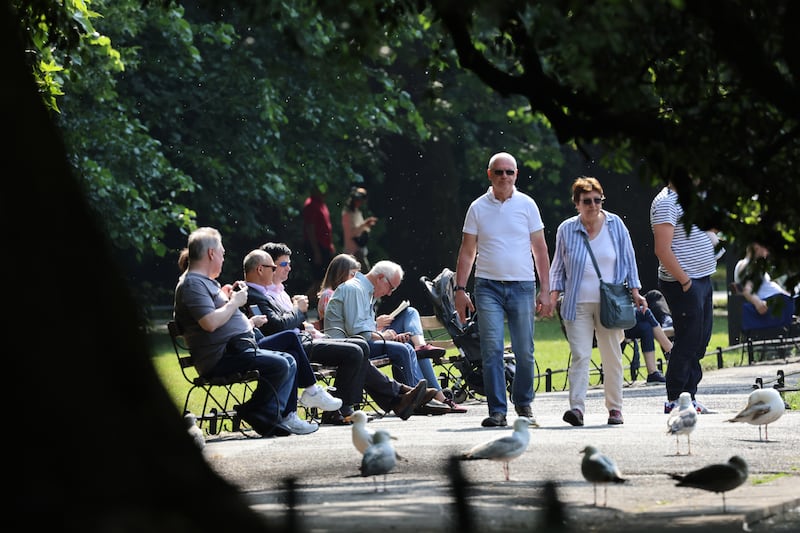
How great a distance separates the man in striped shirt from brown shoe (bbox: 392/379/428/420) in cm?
223

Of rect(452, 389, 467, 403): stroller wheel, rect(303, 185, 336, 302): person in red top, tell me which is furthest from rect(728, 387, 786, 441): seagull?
rect(303, 185, 336, 302): person in red top

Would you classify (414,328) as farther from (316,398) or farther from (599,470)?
(599,470)

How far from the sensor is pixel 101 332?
5.07m

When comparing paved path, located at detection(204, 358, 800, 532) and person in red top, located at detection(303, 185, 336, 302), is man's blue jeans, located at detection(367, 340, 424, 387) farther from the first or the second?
person in red top, located at detection(303, 185, 336, 302)

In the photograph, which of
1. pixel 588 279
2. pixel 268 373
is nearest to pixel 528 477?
pixel 268 373

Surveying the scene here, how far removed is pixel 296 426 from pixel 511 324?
195 cm

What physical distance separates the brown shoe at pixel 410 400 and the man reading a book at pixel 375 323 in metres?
0.48

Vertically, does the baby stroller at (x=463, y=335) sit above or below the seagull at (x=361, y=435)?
above

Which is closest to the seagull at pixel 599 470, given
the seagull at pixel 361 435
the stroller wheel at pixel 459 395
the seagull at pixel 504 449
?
the seagull at pixel 504 449

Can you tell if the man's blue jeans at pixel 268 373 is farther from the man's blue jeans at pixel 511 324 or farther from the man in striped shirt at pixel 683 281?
the man in striped shirt at pixel 683 281

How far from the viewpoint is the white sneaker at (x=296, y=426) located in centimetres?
1309

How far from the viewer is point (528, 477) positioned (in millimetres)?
9680

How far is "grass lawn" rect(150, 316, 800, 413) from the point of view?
20.0 metres

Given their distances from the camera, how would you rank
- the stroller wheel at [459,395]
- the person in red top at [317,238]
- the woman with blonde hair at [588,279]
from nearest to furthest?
the woman with blonde hair at [588,279], the stroller wheel at [459,395], the person in red top at [317,238]
